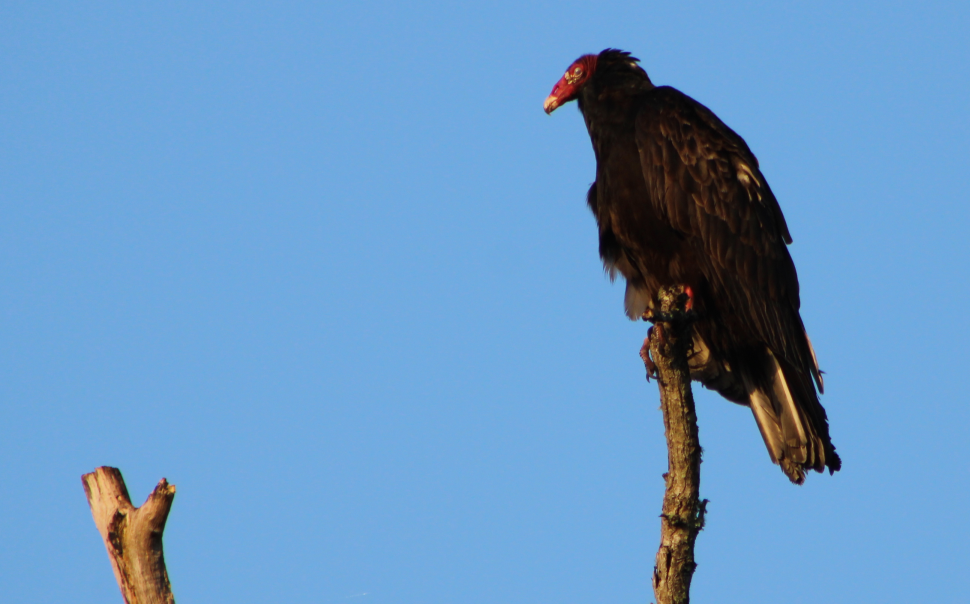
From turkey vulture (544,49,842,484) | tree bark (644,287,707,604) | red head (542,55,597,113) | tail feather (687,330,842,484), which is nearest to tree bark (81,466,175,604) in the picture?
tree bark (644,287,707,604)

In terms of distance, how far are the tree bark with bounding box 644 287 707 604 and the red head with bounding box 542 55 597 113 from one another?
1.85 meters

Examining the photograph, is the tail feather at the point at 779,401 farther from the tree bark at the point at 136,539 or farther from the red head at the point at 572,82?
the tree bark at the point at 136,539

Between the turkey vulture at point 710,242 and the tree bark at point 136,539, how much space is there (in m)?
2.52

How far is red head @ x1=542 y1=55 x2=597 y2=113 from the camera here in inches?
198

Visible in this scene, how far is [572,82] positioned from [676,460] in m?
2.42

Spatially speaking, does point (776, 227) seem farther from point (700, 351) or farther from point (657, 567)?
point (657, 567)

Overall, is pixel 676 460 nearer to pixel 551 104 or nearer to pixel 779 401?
pixel 779 401

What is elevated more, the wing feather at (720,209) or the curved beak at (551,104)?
the curved beak at (551,104)

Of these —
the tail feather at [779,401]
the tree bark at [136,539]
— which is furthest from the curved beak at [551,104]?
the tree bark at [136,539]

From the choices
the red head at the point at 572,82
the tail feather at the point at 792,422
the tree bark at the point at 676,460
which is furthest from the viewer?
the red head at the point at 572,82

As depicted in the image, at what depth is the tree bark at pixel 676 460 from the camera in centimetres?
323

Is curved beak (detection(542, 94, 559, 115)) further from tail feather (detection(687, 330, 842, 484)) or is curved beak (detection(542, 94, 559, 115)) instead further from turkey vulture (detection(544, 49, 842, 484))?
tail feather (detection(687, 330, 842, 484))

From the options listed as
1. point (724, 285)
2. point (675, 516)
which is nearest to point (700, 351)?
point (724, 285)

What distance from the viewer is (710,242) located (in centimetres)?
439
